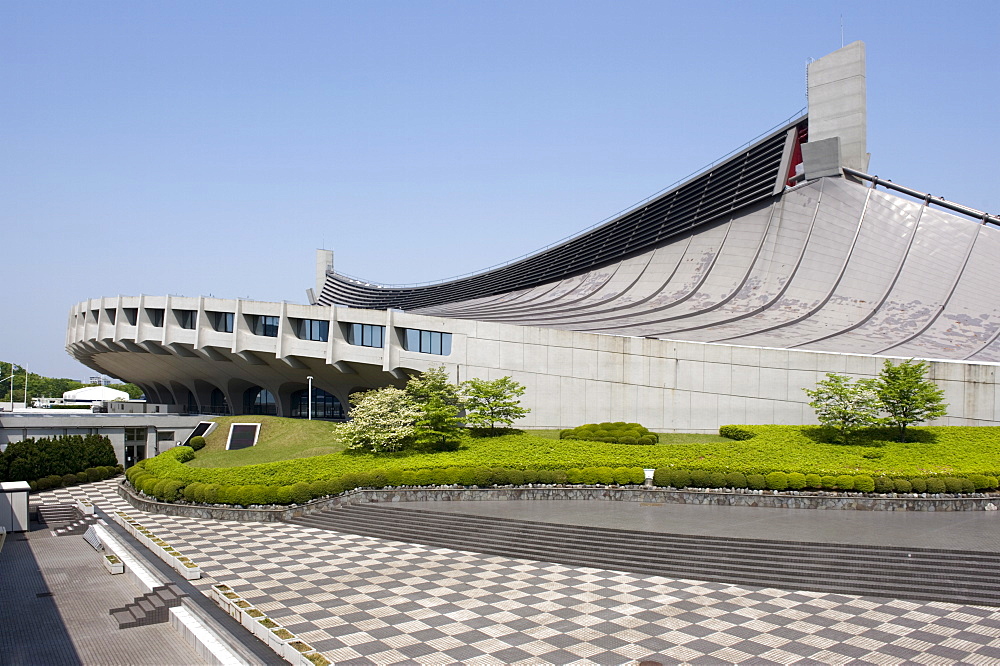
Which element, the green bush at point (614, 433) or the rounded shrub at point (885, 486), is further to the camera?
the green bush at point (614, 433)

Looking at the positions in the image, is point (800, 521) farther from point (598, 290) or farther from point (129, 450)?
point (129, 450)

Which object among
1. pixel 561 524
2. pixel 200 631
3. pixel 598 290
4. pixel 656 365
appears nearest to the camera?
pixel 200 631

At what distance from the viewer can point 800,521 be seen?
1697 cm

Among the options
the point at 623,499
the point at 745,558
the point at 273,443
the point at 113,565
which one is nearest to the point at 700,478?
the point at 623,499

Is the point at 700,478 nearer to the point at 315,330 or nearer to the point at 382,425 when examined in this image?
the point at 382,425

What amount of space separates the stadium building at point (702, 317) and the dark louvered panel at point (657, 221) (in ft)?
0.37

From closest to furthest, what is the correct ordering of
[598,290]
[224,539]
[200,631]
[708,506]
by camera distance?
[200,631]
[224,539]
[708,506]
[598,290]

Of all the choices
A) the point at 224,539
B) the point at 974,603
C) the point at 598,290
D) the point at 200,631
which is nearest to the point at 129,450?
the point at 224,539

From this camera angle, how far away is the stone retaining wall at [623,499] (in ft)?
61.7

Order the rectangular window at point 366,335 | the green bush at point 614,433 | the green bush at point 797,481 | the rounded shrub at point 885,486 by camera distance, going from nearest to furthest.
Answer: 1. the rounded shrub at point 885,486
2. the green bush at point 797,481
3. the green bush at point 614,433
4. the rectangular window at point 366,335

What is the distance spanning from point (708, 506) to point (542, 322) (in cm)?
1345

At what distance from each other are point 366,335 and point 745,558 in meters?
21.2

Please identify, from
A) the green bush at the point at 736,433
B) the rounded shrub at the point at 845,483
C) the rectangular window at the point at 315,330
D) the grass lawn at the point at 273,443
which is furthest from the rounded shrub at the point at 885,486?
the rectangular window at the point at 315,330

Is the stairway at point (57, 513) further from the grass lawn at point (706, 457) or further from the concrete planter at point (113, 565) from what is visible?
the concrete planter at point (113, 565)
